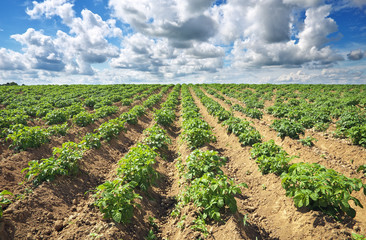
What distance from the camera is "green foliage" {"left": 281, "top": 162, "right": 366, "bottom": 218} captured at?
357 centimetres

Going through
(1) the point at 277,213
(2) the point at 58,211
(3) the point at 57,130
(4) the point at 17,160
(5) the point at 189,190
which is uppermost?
(3) the point at 57,130

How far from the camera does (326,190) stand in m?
3.60

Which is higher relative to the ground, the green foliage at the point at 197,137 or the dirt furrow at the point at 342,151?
the green foliage at the point at 197,137

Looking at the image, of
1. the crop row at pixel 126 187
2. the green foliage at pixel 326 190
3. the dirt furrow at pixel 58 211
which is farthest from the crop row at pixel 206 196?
the dirt furrow at pixel 58 211

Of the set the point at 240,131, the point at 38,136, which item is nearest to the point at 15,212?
the point at 38,136

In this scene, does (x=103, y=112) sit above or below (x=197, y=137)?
above

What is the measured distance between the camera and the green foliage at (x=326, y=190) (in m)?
3.57

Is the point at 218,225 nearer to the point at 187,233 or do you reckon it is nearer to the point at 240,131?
the point at 187,233

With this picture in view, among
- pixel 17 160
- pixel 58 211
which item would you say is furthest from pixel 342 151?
pixel 17 160

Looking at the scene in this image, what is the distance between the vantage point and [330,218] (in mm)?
3775

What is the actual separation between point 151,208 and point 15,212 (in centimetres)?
316

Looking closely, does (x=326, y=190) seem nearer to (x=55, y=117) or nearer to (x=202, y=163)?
(x=202, y=163)

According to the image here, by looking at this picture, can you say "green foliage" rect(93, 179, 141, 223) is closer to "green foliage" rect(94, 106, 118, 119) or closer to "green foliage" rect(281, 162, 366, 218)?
"green foliage" rect(281, 162, 366, 218)

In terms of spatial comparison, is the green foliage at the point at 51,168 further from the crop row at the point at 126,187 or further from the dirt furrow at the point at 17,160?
the crop row at the point at 126,187
